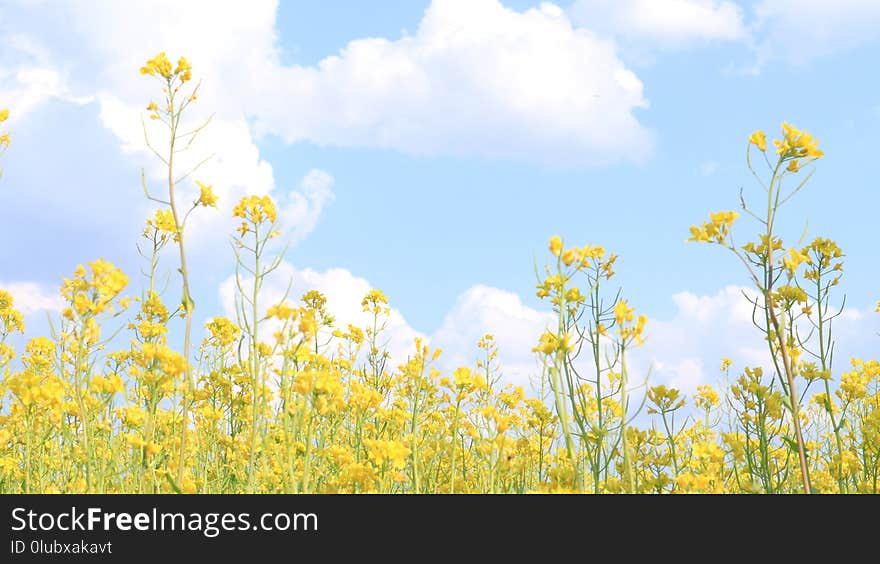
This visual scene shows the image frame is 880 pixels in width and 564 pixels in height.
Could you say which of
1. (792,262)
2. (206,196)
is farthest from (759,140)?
(206,196)

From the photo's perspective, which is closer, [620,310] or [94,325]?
[620,310]

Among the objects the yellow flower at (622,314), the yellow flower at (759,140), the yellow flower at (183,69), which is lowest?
the yellow flower at (622,314)

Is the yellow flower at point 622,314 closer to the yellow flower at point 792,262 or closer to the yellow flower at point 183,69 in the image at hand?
the yellow flower at point 792,262

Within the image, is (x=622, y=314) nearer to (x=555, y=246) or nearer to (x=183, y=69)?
(x=555, y=246)

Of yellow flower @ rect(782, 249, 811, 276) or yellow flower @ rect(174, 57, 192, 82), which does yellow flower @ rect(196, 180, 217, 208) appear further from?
yellow flower @ rect(782, 249, 811, 276)

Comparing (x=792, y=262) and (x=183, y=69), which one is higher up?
(x=183, y=69)

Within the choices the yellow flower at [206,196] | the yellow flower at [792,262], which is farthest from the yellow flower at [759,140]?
the yellow flower at [206,196]

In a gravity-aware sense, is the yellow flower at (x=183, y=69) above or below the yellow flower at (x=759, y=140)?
above

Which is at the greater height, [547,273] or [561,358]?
[547,273]
